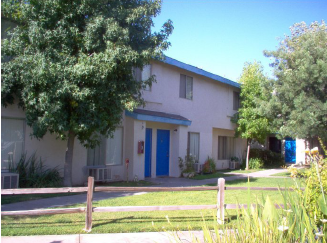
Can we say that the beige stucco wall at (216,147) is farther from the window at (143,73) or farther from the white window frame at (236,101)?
the window at (143,73)

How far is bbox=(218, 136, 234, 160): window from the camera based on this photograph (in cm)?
2179

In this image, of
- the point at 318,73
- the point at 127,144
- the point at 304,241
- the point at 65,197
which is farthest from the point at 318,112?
the point at 304,241

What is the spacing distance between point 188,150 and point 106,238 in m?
11.7

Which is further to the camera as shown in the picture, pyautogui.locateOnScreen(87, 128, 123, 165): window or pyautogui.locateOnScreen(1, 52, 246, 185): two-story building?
pyautogui.locateOnScreen(87, 128, 123, 165): window

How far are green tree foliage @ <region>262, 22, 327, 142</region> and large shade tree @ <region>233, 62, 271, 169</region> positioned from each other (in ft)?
10.3

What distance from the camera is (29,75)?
31.2 ft

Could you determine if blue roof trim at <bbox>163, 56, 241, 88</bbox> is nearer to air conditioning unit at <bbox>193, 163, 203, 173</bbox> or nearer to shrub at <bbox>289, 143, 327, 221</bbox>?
air conditioning unit at <bbox>193, 163, 203, 173</bbox>

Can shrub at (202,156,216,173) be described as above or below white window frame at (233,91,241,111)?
below

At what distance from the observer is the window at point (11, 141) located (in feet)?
35.1

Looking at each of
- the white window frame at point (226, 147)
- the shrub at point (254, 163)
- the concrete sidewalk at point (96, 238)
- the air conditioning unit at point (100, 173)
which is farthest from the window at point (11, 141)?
the shrub at point (254, 163)

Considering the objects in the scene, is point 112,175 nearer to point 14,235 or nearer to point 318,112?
point 14,235

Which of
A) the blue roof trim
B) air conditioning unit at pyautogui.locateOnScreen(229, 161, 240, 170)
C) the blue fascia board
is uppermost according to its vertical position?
the blue roof trim

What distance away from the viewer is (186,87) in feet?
59.1

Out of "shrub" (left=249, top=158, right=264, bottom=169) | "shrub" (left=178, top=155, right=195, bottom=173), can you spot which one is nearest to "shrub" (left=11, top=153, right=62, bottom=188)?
"shrub" (left=178, top=155, right=195, bottom=173)
